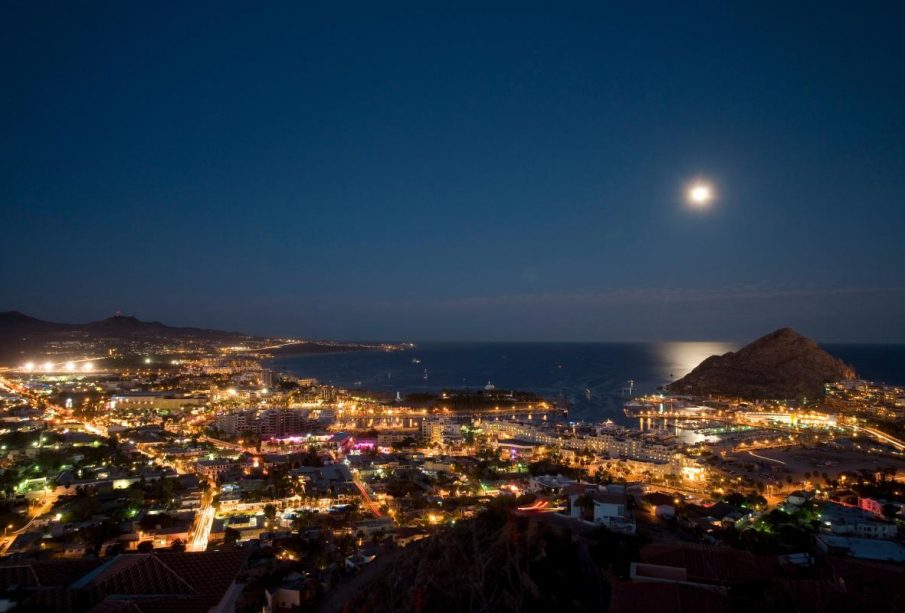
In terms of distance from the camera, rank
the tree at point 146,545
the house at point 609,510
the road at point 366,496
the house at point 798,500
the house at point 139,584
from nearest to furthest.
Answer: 1. the house at point 139,584
2. the tree at point 146,545
3. the house at point 609,510
4. the house at point 798,500
5. the road at point 366,496

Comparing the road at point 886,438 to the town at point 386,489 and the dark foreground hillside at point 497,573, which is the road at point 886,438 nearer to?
the town at point 386,489

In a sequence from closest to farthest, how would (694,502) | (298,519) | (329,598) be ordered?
(329,598)
(298,519)
(694,502)

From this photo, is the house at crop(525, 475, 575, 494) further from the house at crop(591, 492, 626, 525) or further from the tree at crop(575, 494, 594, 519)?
the house at crop(591, 492, 626, 525)

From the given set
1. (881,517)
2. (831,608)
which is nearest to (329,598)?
(831,608)

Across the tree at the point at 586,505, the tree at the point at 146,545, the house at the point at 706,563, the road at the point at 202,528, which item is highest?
the house at the point at 706,563

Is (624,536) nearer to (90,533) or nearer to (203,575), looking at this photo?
(203,575)

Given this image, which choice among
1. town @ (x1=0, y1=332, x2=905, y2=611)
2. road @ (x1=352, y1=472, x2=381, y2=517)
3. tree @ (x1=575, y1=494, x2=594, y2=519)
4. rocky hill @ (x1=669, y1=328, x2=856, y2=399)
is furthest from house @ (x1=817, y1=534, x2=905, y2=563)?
rocky hill @ (x1=669, y1=328, x2=856, y2=399)

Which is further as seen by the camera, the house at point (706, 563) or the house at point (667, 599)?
the house at point (706, 563)

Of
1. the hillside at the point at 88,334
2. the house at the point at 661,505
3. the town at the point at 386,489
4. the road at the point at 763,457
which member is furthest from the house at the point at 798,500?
the hillside at the point at 88,334
